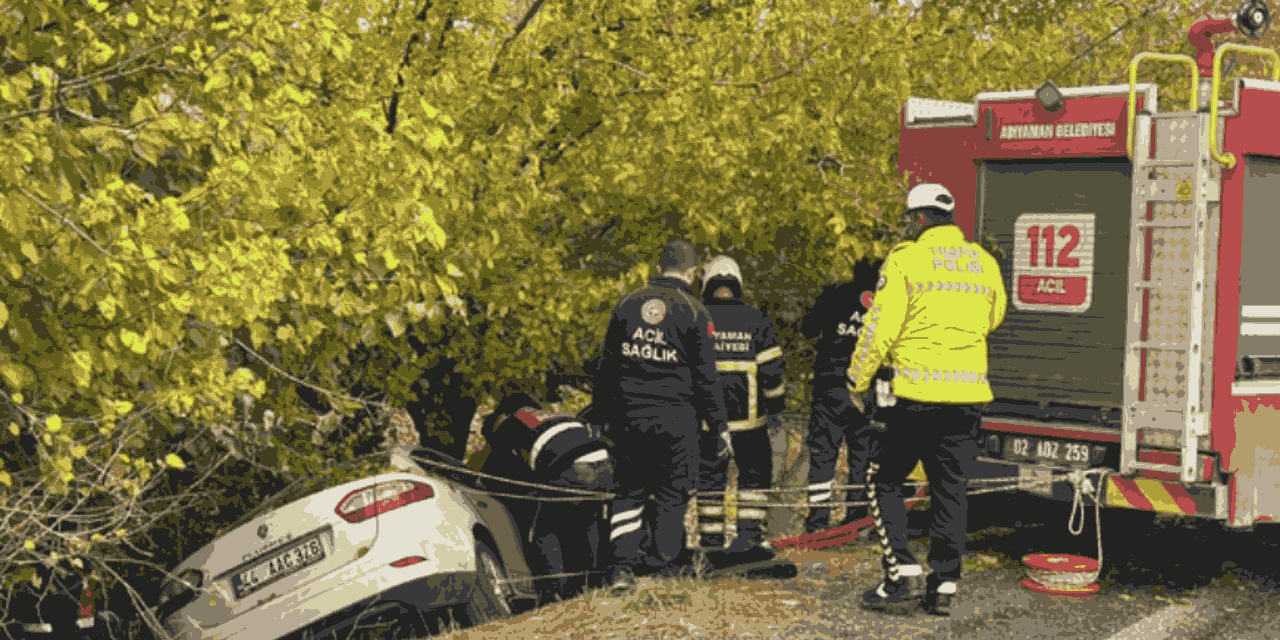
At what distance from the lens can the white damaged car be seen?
6.22 metres

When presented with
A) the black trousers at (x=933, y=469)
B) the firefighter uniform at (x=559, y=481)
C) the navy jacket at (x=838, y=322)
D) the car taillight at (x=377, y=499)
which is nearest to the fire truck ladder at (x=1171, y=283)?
the black trousers at (x=933, y=469)

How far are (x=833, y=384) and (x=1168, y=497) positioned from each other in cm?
247

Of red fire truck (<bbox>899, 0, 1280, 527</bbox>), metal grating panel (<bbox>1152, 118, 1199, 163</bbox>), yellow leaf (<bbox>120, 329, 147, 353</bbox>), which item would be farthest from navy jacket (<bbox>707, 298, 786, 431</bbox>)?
yellow leaf (<bbox>120, 329, 147, 353</bbox>)

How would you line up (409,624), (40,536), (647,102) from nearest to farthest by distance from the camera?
(40,536) → (409,624) → (647,102)

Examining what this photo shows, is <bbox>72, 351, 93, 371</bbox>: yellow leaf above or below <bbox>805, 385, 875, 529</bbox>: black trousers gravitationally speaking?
above

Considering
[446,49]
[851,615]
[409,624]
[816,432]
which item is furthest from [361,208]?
[816,432]

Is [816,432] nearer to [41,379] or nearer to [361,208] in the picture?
[361,208]

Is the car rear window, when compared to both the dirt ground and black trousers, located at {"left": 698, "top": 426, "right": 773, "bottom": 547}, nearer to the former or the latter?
the dirt ground

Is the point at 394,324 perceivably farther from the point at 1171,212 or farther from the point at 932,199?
the point at 1171,212

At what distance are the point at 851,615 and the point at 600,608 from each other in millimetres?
1177

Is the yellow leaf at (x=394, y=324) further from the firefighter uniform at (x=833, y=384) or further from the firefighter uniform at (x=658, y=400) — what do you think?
the firefighter uniform at (x=833, y=384)

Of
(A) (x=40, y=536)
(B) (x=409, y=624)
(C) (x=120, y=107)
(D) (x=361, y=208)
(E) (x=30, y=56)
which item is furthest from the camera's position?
(B) (x=409, y=624)

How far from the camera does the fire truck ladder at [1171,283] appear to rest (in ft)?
22.0

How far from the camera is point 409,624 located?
6.63m
